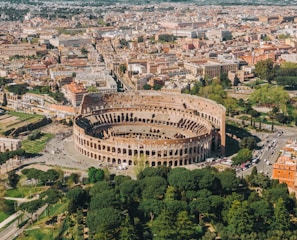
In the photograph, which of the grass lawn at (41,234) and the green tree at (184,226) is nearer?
the green tree at (184,226)

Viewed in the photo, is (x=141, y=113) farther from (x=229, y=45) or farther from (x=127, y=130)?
(x=229, y=45)

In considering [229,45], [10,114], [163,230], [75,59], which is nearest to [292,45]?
[229,45]

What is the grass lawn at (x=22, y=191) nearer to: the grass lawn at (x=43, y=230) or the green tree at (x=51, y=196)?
the green tree at (x=51, y=196)

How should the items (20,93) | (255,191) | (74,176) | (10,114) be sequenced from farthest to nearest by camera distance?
1. (20,93)
2. (10,114)
3. (74,176)
4. (255,191)

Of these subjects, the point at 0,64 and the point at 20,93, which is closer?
the point at 20,93

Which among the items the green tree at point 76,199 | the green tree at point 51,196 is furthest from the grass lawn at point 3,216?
the green tree at point 76,199

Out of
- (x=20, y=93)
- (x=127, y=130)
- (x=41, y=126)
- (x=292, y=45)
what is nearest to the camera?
(x=127, y=130)
